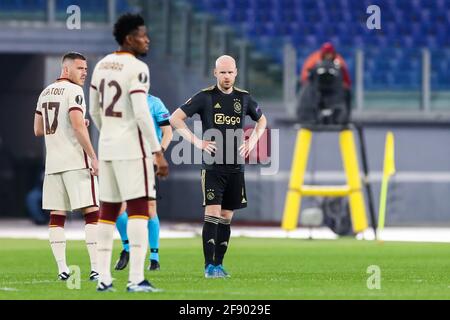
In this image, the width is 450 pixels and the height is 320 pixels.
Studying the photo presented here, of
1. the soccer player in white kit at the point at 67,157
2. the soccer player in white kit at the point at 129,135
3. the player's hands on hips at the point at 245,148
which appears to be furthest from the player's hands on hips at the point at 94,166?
the soccer player in white kit at the point at 129,135

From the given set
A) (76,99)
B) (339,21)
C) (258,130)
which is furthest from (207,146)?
(339,21)

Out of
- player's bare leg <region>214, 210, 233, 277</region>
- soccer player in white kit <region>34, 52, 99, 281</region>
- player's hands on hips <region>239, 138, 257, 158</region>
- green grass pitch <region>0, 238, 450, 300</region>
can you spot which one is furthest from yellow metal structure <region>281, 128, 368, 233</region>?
soccer player in white kit <region>34, 52, 99, 281</region>

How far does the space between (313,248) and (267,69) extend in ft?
25.0

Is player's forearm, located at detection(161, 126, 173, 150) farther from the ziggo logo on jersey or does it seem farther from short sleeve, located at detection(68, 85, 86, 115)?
short sleeve, located at detection(68, 85, 86, 115)

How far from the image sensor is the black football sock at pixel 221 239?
1249 cm

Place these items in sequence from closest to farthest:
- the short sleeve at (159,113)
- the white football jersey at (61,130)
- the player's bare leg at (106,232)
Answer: the player's bare leg at (106,232) < the white football jersey at (61,130) < the short sleeve at (159,113)

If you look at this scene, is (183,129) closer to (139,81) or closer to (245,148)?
(245,148)

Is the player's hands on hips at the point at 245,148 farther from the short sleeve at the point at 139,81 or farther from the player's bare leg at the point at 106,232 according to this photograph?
the short sleeve at the point at 139,81

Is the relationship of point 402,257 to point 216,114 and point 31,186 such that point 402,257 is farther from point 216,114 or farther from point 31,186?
point 31,186

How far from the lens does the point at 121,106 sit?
989 cm

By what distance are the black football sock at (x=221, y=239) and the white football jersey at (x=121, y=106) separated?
276 centimetres

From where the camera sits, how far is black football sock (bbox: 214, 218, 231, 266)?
1249 centimetres

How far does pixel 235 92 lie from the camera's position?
40.9 feet

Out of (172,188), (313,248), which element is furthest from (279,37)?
(313,248)
